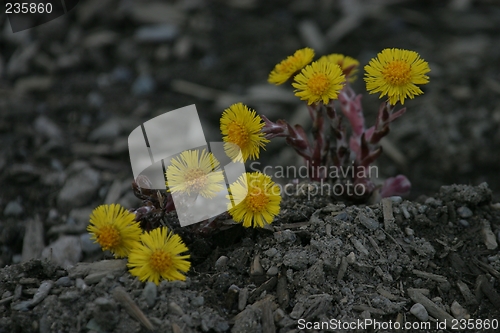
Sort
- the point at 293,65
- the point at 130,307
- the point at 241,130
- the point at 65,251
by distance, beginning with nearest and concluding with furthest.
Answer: the point at 130,307 < the point at 241,130 < the point at 293,65 < the point at 65,251

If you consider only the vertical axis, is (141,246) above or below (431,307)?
above

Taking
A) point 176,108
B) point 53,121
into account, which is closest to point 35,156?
point 53,121

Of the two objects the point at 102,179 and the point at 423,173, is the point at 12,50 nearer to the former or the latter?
the point at 102,179

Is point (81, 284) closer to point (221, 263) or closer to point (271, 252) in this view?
point (221, 263)

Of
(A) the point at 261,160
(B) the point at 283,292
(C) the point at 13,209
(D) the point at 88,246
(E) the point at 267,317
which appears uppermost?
(A) the point at 261,160

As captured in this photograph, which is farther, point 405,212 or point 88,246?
point 88,246

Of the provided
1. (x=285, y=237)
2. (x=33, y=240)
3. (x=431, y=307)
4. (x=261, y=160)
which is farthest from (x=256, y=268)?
(x=261, y=160)

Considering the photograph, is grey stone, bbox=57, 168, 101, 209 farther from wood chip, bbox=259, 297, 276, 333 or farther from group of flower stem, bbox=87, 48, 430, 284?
wood chip, bbox=259, 297, 276, 333

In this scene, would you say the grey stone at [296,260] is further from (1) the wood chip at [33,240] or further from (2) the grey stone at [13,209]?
(2) the grey stone at [13,209]
